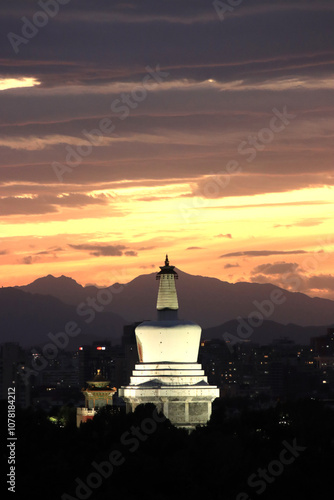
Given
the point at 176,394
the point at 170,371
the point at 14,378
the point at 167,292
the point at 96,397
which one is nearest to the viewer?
the point at 176,394

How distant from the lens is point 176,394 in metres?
87.9

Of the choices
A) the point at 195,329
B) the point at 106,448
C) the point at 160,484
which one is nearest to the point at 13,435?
the point at 106,448

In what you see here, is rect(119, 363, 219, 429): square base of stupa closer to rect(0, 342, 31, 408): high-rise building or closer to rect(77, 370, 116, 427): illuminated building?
rect(77, 370, 116, 427): illuminated building

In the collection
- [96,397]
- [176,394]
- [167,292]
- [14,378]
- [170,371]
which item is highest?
[14,378]

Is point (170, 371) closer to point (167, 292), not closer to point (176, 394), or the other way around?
point (176, 394)

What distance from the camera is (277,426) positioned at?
279ft

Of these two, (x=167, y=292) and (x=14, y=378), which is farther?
(x=14, y=378)

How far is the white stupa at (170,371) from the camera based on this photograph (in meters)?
87.9

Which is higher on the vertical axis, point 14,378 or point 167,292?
point 14,378

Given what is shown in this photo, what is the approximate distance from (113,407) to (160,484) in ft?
73.5

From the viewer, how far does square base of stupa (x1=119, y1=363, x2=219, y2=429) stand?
8781 centimetres

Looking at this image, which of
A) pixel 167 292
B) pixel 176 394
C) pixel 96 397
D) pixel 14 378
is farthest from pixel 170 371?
pixel 14 378

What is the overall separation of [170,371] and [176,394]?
4.88 feet

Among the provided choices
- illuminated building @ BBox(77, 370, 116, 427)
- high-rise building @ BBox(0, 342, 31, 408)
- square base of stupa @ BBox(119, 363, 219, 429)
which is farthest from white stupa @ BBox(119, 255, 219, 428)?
high-rise building @ BBox(0, 342, 31, 408)
